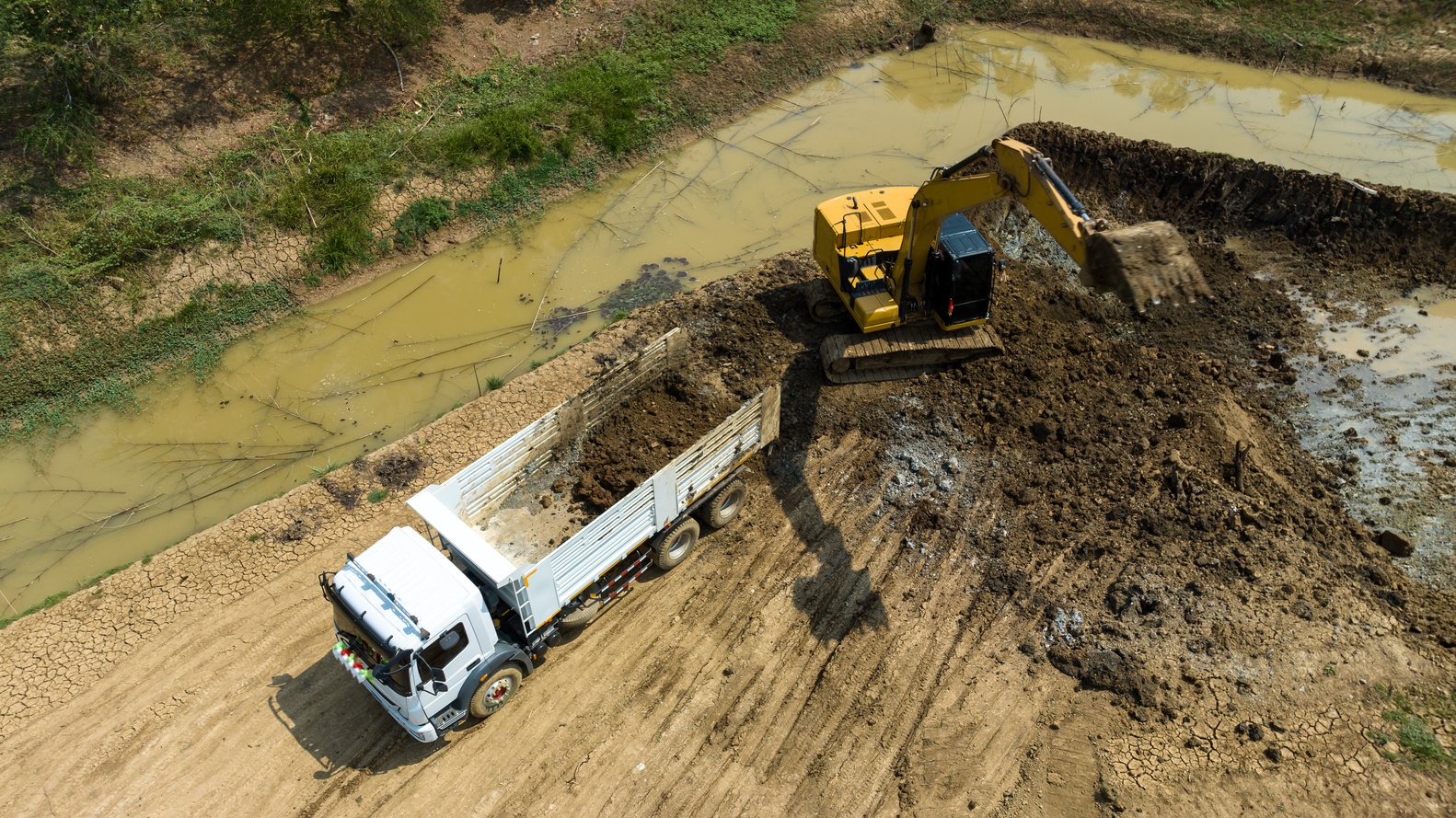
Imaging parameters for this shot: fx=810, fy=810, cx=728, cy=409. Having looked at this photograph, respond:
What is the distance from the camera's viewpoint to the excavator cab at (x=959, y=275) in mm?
13352

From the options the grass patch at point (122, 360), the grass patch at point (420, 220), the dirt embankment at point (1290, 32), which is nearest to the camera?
the grass patch at point (122, 360)

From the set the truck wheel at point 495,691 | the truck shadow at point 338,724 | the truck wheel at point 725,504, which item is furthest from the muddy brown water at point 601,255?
the truck wheel at point 495,691

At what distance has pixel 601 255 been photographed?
1862cm

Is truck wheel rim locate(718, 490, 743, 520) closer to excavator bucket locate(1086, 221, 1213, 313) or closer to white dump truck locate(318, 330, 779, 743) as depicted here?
white dump truck locate(318, 330, 779, 743)

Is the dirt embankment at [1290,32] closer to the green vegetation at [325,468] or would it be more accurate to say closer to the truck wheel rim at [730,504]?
the truck wheel rim at [730,504]

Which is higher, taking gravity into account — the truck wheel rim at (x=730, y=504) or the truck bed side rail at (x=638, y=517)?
the truck bed side rail at (x=638, y=517)

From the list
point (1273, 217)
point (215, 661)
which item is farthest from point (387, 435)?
point (1273, 217)

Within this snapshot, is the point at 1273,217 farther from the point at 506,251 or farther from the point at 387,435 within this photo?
the point at 387,435

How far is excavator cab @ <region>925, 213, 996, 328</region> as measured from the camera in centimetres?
1335

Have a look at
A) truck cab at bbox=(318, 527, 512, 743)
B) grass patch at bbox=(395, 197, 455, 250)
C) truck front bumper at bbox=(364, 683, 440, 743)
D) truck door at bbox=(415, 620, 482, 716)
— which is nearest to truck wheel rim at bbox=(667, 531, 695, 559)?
truck cab at bbox=(318, 527, 512, 743)

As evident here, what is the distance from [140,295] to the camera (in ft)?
53.4

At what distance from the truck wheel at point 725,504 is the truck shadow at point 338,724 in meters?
4.54

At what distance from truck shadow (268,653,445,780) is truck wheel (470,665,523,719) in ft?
2.58

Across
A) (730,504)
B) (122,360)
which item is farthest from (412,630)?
(122,360)
